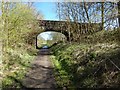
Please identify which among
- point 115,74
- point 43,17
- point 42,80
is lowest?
point 42,80

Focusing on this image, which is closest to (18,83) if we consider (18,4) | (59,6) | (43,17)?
(18,4)

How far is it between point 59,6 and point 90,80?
21.6m

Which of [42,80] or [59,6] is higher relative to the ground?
[59,6]

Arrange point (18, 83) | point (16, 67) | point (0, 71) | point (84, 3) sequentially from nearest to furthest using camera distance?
point (18, 83) < point (0, 71) < point (16, 67) < point (84, 3)

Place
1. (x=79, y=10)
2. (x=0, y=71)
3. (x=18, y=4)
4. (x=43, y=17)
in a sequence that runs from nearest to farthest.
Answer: (x=0, y=71) < (x=18, y=4) < (x=79, y=10) < (x=43, y=17)

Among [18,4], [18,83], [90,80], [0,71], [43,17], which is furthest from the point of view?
[43,17]

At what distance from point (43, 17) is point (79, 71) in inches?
1192

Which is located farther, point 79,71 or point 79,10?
point 79,10

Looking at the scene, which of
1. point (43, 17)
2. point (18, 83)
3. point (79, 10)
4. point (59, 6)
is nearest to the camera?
point (18, 83)

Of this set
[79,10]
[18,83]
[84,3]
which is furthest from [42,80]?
[79,10]

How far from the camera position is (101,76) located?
10.9 metres

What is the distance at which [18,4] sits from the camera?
68.2 feet

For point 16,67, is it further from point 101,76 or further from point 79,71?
point 101,76

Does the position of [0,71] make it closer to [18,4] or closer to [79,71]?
[79,71]
